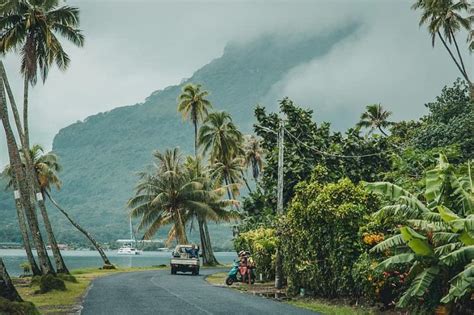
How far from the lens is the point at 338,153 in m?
38.9

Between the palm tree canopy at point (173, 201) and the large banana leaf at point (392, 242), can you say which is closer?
the large banana leaf at point (392, 242)

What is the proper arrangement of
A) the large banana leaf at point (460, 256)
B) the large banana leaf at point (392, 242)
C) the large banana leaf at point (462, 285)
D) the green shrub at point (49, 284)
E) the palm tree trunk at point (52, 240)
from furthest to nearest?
the palm tree trunk at point (52, 240), the green shrub at point (49, 284), the large banana leaf at point (392, 242), the large banana leaf at point (460, 256), the large banana leaf at point (462, 285)

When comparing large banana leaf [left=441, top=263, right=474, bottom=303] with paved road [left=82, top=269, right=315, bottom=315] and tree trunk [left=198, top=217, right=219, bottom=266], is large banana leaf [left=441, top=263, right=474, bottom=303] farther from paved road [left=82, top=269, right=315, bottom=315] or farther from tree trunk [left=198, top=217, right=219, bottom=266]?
tree trunk [left=198, top=217, right=219, bottom=266]

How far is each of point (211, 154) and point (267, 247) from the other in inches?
1245

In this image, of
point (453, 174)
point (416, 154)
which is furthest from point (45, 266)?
point (453, 174)

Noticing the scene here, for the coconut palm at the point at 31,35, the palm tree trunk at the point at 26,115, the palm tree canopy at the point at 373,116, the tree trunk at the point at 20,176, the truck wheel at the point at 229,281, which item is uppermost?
the palm tree canopy at the point at 373,116

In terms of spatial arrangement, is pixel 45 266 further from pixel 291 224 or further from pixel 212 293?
pixel 291 224

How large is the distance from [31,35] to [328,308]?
20365 mm

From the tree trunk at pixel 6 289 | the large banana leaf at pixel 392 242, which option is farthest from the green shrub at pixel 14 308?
the large banana leaf at pixel 392 242

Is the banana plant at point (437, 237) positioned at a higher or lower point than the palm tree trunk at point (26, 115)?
lower

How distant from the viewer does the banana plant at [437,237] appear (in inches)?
515

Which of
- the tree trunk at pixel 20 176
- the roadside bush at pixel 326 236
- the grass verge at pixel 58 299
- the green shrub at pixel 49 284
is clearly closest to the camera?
the grass verge at pixel 58 299

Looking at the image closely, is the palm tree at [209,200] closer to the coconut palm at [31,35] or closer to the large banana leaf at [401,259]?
the coconut palm at [31,35]

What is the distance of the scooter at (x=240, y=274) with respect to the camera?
29.0 metres
